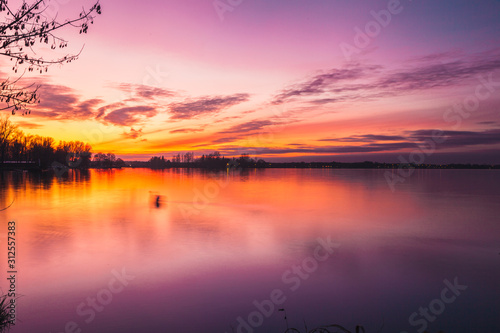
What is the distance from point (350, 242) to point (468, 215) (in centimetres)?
1513

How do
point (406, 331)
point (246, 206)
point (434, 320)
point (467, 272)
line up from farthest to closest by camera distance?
1. point (246, 206)
2. point (467, 272)
3. point (434, 320)
4. point (406, 331)

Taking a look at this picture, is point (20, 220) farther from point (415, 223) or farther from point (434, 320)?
point (415, 223)

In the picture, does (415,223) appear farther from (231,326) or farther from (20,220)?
(20,220)

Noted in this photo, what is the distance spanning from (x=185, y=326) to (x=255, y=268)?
15.6 feet

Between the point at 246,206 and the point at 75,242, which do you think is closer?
the point at 75,242

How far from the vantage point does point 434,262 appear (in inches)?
528

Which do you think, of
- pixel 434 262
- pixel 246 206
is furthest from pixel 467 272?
pixel 246 206

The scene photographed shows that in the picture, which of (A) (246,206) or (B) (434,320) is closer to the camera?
(B) (434,320)

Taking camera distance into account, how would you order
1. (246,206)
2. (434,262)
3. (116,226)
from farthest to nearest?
1. (246,206)
2. (116,226)
3. (434,262)

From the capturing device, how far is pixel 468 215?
26.0 meters

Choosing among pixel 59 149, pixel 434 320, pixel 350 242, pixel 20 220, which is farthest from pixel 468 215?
pixel 59 149

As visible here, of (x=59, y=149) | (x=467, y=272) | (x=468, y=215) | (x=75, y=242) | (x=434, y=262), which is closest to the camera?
(x=467, y=272)

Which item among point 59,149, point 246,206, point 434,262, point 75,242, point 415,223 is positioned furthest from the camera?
point 59,149

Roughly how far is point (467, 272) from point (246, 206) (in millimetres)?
20837
